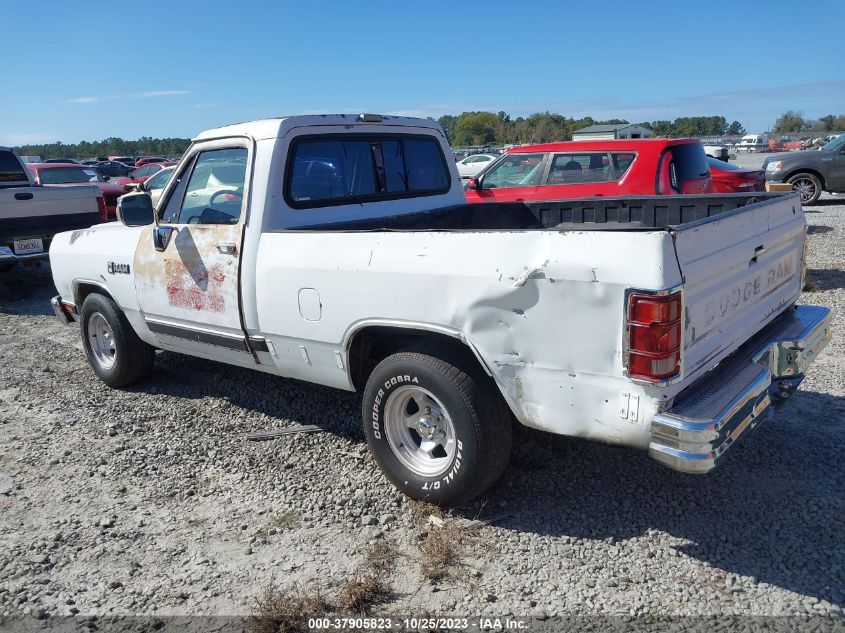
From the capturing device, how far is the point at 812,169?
1519cm

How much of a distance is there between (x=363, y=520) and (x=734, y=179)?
9.76m

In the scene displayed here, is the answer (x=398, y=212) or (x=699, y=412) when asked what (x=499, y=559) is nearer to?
(x=699, y=412)

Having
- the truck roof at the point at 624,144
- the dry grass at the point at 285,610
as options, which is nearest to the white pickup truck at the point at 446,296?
the dry grass at the point at 285,610

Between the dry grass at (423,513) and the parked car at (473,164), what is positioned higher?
the parked car at (473,164)

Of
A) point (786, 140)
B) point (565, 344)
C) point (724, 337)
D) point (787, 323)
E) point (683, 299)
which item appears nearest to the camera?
point (683, 299)

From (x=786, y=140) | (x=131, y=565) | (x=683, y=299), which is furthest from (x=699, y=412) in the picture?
(x=786, y=140)

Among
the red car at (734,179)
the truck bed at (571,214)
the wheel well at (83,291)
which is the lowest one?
the wheel well at (83,291)

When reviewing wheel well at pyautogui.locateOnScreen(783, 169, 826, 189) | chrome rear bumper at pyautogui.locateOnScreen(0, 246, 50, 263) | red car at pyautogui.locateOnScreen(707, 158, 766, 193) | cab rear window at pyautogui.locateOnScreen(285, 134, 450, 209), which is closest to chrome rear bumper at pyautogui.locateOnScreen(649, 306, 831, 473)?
cab rear window at pyautogui.locateOnScreen(285, 134, 450, 209)

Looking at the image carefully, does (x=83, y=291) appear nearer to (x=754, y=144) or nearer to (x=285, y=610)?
(x=285, y=610)

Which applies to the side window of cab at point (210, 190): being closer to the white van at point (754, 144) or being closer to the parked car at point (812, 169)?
the parked car at point (812, 169)

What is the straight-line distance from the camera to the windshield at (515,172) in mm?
9000

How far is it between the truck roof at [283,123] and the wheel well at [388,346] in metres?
1.37

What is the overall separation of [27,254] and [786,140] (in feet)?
218

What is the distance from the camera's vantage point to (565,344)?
113 inches
